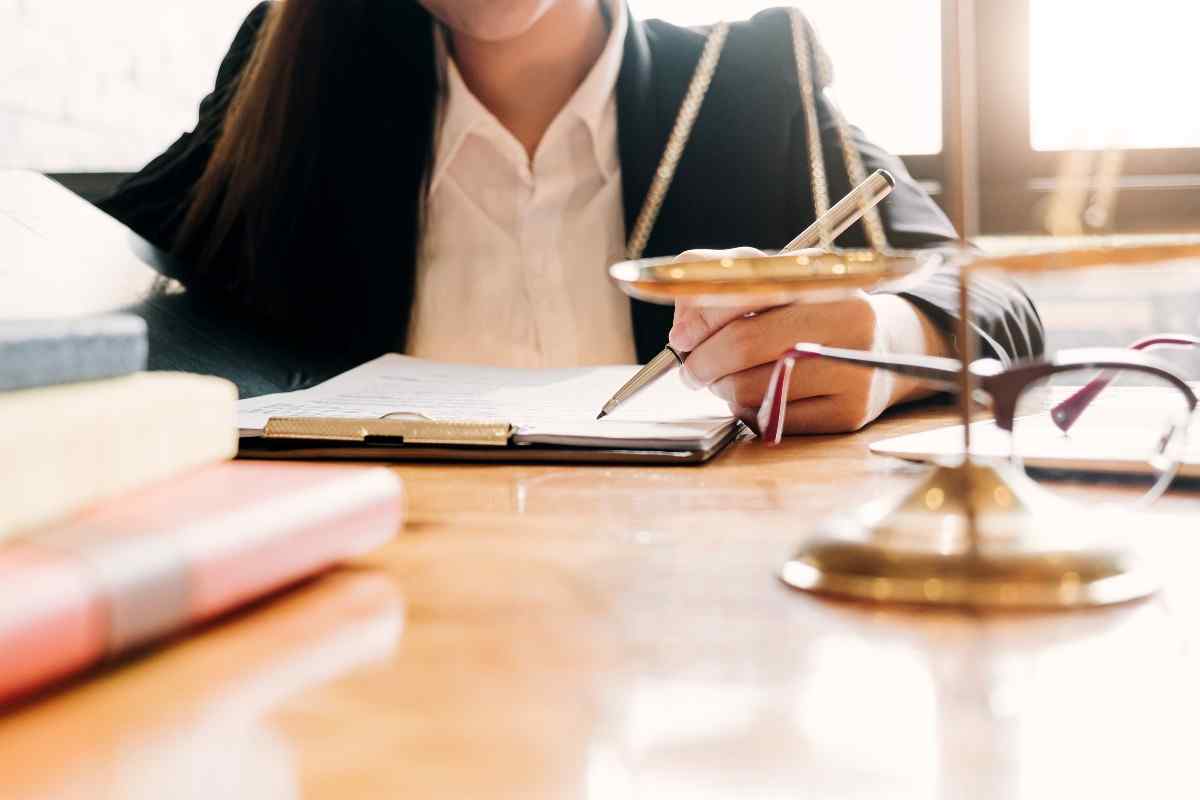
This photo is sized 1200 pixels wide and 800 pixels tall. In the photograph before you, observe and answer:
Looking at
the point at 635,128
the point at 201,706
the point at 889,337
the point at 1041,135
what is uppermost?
the point at 1041,135

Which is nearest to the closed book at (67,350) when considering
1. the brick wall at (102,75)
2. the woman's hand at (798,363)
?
the woman's hand at (798,363)

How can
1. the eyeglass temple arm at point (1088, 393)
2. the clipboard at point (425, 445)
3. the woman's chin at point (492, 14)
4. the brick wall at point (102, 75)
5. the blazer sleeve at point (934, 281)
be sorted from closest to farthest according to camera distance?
the eyeglass temple arm at point (1088, 393), the clipboard at point (425, 445), the blazer sleeve at point (934, 281), the woman's chin at point (492, 14), the brick wall at point (102, 75)

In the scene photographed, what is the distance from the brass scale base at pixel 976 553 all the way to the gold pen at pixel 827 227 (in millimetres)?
250

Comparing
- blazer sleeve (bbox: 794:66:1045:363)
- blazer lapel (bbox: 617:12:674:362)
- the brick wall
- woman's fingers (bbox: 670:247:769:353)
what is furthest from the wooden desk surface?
the brick wall

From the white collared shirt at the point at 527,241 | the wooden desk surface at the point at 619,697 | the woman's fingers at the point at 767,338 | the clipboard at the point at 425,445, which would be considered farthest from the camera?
the white collared shirt at the point at 527,241

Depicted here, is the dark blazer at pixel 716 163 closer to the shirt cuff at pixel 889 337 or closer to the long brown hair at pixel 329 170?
the long brown hair at pixel 329 170

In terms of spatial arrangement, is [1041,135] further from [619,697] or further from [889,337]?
[619,697]

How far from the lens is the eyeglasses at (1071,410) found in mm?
343

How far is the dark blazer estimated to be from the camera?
1256 millimetres

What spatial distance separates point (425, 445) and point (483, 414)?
75 millimetres

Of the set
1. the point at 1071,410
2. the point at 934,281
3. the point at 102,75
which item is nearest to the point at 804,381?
the point at 1071,410

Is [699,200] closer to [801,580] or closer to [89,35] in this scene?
[801,580]

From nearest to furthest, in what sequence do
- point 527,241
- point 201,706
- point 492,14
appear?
point 201,706, point 492,14, point 527,241

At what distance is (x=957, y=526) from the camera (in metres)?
0.32
